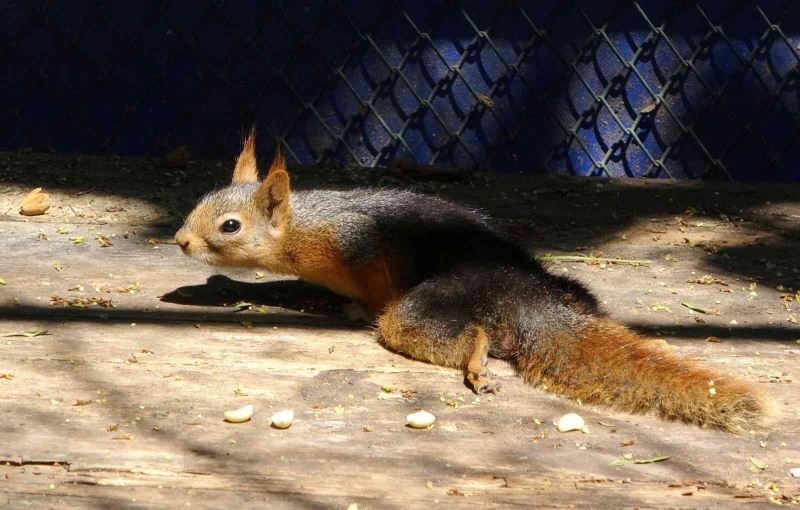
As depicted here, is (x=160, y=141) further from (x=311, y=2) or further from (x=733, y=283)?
(x=733, y=283)

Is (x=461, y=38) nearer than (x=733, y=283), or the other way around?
(x=733, y=283)

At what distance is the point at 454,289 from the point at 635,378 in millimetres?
734

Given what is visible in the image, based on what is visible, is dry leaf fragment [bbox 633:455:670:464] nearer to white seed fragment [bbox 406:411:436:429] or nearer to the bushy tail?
the bushy tail

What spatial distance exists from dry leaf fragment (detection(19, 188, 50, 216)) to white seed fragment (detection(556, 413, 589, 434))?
3184 mm

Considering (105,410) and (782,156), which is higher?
(782,156)

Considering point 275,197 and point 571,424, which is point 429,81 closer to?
point 275,197

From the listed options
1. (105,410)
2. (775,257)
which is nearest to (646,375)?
(105,410)

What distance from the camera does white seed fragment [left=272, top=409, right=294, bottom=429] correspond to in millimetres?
2777

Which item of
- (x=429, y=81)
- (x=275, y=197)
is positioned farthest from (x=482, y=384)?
(x=429, y=81)

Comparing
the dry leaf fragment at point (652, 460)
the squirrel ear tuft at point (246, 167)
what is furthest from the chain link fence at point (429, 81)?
the dry leaf fragment at point (652, 460)

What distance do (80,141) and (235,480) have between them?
4.30 metres

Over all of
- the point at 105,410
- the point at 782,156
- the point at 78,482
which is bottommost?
the point at 78,482

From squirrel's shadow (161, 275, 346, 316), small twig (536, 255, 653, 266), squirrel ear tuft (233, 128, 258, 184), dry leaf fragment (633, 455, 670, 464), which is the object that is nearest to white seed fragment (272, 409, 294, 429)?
dry leaf fragment (633, 455, 670, 464)

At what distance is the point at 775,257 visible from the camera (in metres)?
4.72
